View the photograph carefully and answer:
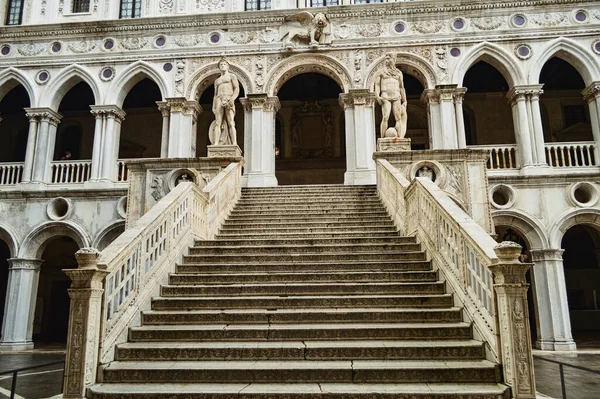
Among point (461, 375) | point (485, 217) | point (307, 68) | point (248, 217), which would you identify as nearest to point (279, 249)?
point (248, 217)

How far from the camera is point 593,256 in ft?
68.9

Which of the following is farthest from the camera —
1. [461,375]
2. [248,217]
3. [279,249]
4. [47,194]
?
[47,194]

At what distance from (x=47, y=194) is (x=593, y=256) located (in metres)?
21.7

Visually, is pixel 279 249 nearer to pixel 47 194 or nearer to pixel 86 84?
pixel 47 194

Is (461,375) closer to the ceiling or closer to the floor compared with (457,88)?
closer to the floor

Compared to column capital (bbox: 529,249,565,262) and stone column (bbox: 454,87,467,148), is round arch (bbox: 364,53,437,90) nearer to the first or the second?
stone column (bbox: 454,87,467,148)

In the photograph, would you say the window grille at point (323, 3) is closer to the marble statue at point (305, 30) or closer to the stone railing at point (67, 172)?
the marble statue at point (305, 30)

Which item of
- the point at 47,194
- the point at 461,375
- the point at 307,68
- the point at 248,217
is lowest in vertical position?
the point at 461,375

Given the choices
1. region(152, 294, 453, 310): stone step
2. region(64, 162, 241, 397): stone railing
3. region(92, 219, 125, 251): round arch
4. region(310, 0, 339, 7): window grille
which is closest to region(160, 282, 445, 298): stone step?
region(152, 294, 453, 310): stone step

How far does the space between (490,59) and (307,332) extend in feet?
46.5

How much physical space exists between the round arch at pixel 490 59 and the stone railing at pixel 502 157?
220 centimetres

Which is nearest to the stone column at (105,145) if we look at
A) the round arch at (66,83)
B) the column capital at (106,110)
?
the column capital at (106,110)

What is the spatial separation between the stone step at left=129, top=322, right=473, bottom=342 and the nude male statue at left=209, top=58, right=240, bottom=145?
7.73 meters

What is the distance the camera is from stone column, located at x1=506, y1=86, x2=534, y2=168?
53.1 feet
